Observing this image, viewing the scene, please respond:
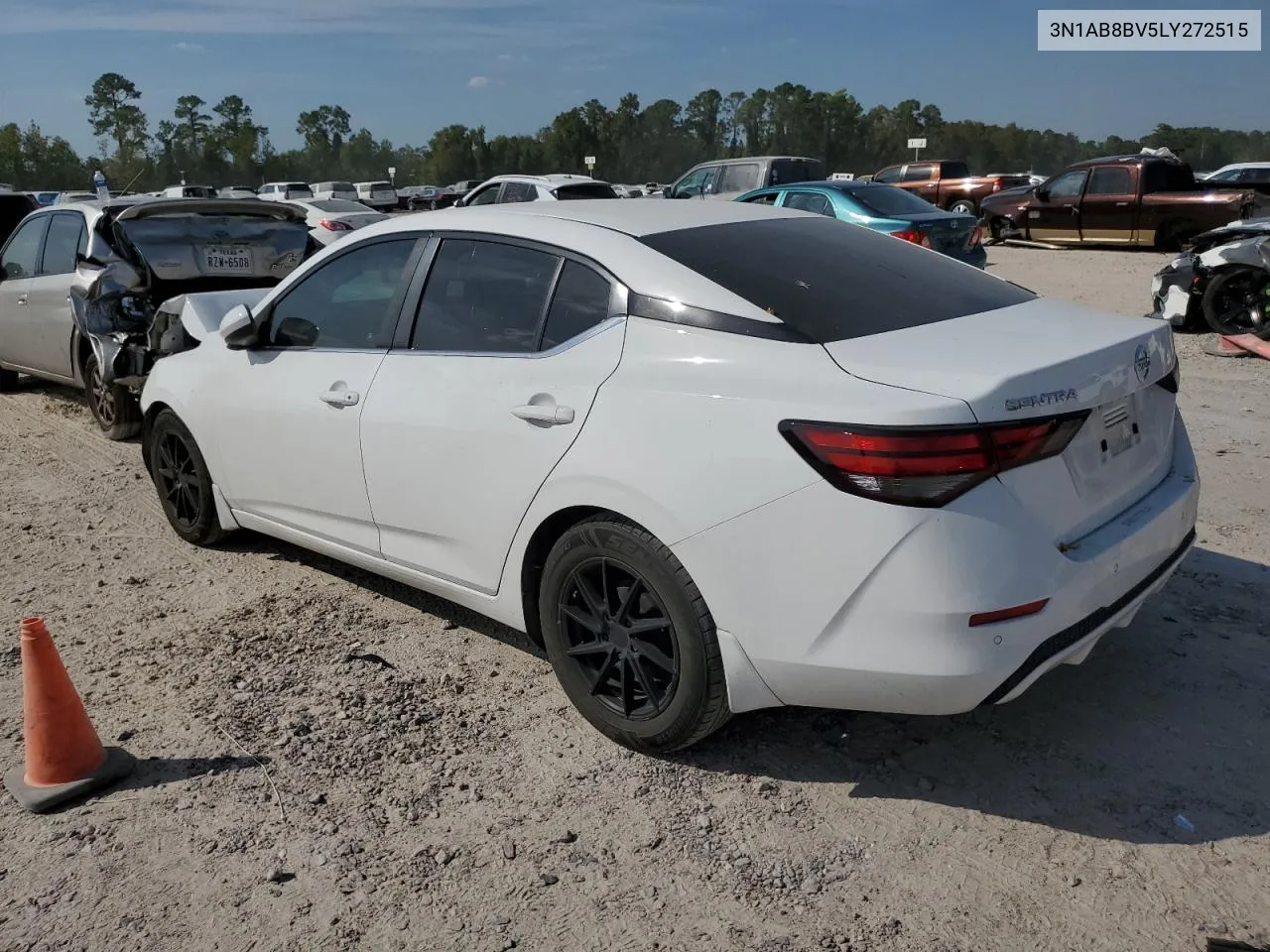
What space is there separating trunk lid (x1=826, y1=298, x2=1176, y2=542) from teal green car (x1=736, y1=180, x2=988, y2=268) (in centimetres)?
951

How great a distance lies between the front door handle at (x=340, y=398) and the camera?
403 centimetres

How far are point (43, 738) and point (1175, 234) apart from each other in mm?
19898

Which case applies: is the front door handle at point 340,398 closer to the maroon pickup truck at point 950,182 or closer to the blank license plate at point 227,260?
the blank license plate at point 227,260

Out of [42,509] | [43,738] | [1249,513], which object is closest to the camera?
[43,738]

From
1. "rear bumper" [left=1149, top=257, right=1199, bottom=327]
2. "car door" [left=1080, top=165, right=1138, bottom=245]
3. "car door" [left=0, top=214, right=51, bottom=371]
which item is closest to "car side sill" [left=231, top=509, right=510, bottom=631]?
"car door" [left=0, top=214, right=51, bottom=371]

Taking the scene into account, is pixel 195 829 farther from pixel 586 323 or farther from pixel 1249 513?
pixel 1249 513

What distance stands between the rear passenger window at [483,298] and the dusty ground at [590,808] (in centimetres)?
122

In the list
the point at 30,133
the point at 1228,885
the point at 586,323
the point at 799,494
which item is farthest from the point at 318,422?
the point at 30,133

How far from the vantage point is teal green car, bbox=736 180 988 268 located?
12.8 meters

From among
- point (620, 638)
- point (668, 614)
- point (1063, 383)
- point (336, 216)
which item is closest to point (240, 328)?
point (620, 638)

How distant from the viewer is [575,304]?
3428 millimetres

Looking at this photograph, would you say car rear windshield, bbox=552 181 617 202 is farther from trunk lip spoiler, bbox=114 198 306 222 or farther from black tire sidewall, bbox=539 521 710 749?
black tire sidewall, bbox=539 521 710 749

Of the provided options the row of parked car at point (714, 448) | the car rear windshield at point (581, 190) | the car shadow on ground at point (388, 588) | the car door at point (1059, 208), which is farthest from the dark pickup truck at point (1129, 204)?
the car shadow on ground at point (388, 588)

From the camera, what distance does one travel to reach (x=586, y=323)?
3.38 meters
